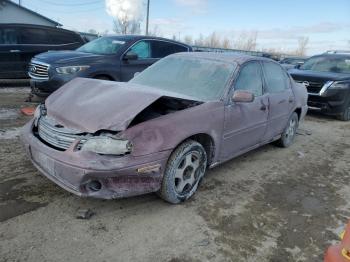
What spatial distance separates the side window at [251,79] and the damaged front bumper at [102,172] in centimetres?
169

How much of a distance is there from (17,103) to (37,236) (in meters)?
5.88

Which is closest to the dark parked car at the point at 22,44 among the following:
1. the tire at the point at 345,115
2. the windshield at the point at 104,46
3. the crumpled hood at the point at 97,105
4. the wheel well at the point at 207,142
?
the windshield at the point at 104,46

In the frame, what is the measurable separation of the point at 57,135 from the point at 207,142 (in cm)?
165

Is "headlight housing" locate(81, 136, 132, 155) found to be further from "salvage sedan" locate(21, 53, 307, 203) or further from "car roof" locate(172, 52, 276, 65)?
"car roof" locate(172, 52, 276, 65)

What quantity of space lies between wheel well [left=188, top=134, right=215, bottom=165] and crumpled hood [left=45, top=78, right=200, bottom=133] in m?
0.63

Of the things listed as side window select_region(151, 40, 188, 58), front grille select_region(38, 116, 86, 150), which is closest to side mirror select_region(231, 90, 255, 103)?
front grille select_region(38, 116, 86, 150)

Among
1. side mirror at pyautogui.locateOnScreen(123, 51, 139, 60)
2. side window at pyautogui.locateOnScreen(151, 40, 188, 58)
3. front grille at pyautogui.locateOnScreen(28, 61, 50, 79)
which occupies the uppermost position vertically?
side window at pyautogui.locateOnScreen(151, 40, 188, 58)

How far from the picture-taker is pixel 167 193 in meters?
3.68

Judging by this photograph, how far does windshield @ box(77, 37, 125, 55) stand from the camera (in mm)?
8391

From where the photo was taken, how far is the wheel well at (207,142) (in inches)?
160

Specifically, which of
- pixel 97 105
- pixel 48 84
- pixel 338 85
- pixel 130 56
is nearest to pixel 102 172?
pixel 97 105

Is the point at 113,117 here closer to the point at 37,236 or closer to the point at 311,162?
the point at 37,236

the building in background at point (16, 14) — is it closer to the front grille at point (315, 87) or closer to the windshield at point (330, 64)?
the windshield at point (330, 64)

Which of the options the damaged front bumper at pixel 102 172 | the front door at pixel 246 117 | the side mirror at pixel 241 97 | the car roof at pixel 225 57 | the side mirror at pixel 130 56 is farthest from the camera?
the side mirror at pixel 130 56
